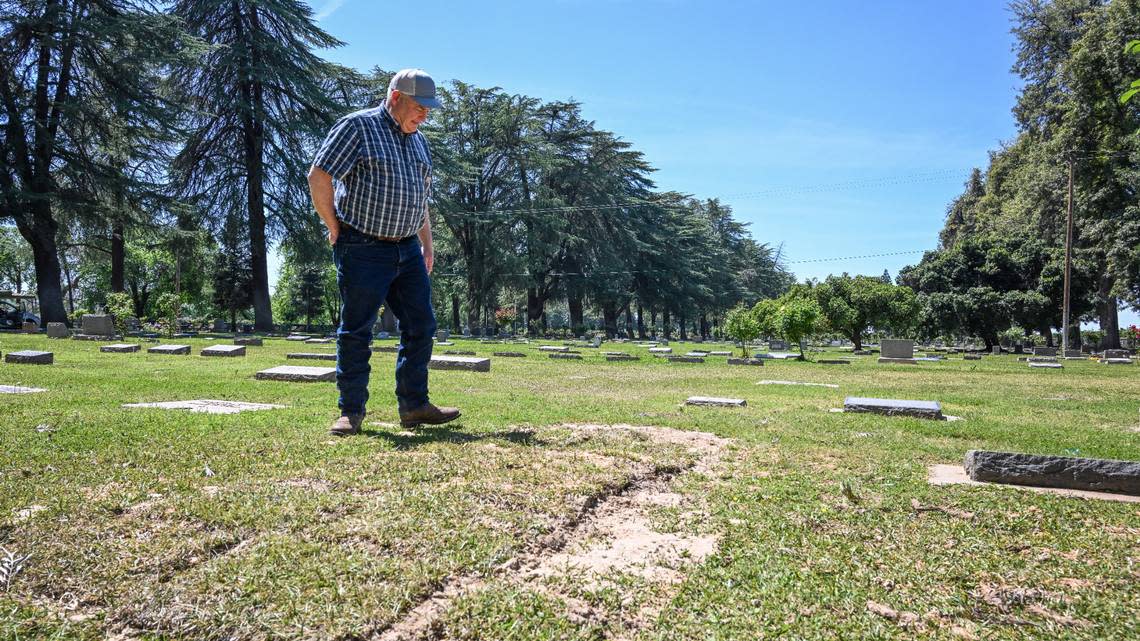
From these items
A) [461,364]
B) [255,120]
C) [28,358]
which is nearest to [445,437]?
[461,364]

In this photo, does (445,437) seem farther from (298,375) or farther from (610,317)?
(610,317)

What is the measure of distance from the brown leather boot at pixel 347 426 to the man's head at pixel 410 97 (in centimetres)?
171

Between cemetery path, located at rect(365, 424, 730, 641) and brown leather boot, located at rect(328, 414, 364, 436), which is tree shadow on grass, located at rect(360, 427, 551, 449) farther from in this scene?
cemetery path, located at rect(365, 424, 730, 641)

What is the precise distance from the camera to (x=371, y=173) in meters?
3.83

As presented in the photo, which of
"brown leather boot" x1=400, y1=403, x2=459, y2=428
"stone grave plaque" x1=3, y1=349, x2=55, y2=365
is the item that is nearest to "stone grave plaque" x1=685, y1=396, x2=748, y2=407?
"brown leather boot" x1=400, y1=403, x2=459, y2=428

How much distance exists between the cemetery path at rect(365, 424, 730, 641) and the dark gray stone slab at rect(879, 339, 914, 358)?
70.3ft

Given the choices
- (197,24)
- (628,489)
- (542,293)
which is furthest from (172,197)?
(628,489)

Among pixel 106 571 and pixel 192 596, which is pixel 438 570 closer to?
pixel 192 596

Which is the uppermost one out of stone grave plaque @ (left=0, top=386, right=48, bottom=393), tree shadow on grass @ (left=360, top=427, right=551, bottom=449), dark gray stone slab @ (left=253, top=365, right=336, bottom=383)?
stone grave plaque @ (left=0, top=386, right=48, bottom=393)

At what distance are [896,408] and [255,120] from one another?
96.3 ft

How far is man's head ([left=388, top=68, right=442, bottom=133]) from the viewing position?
12.7ft

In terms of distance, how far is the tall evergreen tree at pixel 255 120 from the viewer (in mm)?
28109

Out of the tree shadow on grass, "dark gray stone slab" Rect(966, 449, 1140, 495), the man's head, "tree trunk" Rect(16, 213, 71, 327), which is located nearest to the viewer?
"dark gray stone slab" Rect(966, 449, 1140, 495)

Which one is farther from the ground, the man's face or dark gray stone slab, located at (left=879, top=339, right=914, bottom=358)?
the man's face
